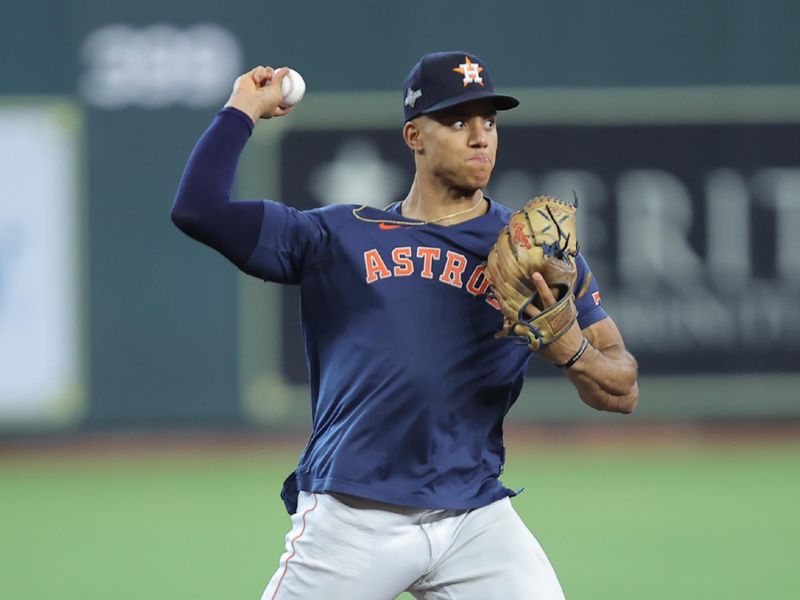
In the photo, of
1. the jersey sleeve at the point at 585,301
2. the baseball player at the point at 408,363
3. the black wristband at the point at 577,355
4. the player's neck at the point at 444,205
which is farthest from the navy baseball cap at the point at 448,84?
the black wristband at the point at 577,355

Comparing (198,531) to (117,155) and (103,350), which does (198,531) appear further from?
(117,155)

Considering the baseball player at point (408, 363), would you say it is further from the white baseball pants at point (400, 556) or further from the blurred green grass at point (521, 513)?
the blurred green grass at point (521, 513)

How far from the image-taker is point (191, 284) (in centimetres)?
1136

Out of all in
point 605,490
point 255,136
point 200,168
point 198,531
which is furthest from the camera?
point 255,136

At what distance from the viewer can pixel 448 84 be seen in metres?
3.99

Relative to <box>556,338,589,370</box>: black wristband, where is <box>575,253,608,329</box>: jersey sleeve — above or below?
above

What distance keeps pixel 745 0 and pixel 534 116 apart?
71.7 inches

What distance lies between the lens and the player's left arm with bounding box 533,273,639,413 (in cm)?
384

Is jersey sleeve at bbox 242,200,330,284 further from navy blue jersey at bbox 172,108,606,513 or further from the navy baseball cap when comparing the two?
the navy baseball cap

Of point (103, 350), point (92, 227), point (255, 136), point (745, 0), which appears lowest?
point (103, 350)

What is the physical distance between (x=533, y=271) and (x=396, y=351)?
41 centimetres

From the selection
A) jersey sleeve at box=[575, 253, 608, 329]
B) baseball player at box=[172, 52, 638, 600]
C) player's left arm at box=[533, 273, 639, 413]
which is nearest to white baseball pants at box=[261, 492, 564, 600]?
baseball player at box=[172, 52, 638, 600]

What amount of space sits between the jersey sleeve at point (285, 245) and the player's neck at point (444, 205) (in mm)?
289

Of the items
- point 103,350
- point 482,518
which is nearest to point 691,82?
point 103,350
